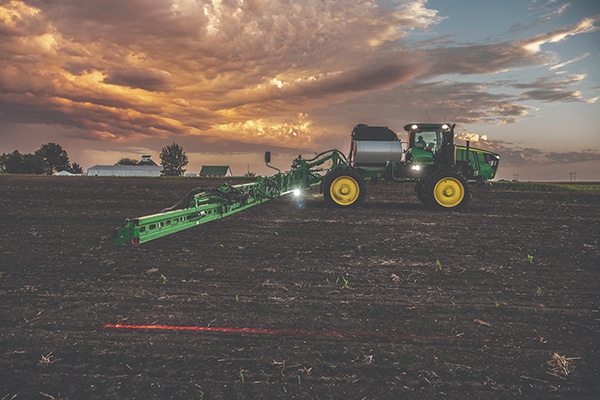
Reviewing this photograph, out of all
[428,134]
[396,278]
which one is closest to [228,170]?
[428,134]

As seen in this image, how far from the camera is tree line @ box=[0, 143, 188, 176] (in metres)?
101

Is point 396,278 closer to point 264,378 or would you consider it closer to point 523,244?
point 264,378

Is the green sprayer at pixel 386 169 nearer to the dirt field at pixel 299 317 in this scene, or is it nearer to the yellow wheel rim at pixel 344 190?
the yellow wheel rim at pixel 344 190

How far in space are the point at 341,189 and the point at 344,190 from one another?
0.12 m

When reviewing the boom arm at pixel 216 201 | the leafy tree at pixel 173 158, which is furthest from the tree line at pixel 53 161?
the boom arm at pixel 216 201

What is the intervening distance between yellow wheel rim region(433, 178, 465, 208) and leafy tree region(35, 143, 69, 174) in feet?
417

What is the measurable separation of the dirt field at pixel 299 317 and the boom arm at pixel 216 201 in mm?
498

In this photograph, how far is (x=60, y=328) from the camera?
4543 mm

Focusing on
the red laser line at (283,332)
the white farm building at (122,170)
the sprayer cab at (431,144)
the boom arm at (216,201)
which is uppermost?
the white farm building at (122,170)

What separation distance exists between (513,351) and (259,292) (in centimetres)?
330

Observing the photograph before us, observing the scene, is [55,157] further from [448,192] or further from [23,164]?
[448,192]

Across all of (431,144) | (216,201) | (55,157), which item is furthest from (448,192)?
(55,157)

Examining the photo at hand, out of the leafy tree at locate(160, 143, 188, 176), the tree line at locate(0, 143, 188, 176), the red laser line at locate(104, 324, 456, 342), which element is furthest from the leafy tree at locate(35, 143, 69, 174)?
the red laser line at locate(104, 324, 456, 342)

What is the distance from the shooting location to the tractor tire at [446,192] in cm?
1430
